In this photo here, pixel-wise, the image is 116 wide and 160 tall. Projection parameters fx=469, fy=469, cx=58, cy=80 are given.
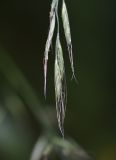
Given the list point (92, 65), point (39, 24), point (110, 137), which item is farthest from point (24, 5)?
point (110, 137)

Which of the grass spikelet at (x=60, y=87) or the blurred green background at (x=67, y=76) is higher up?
the grass spikelet at (x=60, y=87)

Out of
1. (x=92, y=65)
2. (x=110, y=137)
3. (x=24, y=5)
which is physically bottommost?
(x=110, y=137)

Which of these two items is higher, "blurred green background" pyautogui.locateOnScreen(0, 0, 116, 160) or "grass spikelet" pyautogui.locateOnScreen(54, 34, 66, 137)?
"grass spikelet" pyautogui.locateOnScreen(54, 34, 66, 137)

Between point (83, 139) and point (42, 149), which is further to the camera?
point (83, 139)

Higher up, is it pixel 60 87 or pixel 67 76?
pixel 60 87

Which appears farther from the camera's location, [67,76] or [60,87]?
[67,76]

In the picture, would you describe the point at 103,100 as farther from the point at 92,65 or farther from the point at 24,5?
the point at 24,5

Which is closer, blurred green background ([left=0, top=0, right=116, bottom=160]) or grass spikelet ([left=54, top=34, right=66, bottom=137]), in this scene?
grass spikelet ([left=54, top=34, right=66, bottom=137])

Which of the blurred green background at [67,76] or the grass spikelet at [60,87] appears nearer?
the grass spikelet at [60,87]
